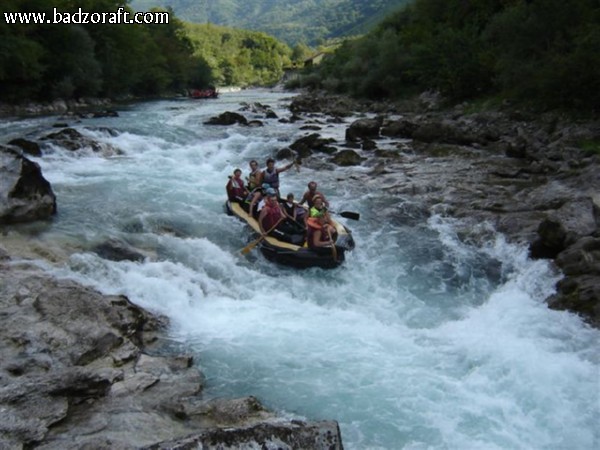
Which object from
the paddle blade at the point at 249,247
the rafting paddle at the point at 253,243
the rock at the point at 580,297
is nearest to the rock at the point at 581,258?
the rock at the point at 580,297

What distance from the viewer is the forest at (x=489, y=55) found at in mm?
16891

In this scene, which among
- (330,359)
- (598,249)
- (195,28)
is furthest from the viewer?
(195,28)

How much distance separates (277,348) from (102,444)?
289 centimetres

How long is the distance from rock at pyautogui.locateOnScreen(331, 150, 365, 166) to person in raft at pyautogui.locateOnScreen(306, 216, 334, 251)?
754 centimetres

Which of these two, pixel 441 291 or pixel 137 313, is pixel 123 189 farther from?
pixel 441 291

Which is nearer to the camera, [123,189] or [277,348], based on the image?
[277,348]

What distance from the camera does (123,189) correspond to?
39.6 feet

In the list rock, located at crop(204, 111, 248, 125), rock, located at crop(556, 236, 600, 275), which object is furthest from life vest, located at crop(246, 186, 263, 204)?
rock, located at crop(204, 111, 248, 125)

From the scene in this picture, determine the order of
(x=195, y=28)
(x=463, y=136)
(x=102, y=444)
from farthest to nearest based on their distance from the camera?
1. (x=195, y=28)
2. (x=463, y=136)
3. (x=102, y=444)

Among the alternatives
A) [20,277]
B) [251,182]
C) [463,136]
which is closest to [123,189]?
[251,182]

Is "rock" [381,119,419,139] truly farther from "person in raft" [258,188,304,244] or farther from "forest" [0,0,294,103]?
"forest" [0,0,294,103]

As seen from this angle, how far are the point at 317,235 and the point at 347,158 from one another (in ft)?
26.2

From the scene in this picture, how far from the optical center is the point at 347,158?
16172 millimetres

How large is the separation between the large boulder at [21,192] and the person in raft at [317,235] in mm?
4595
